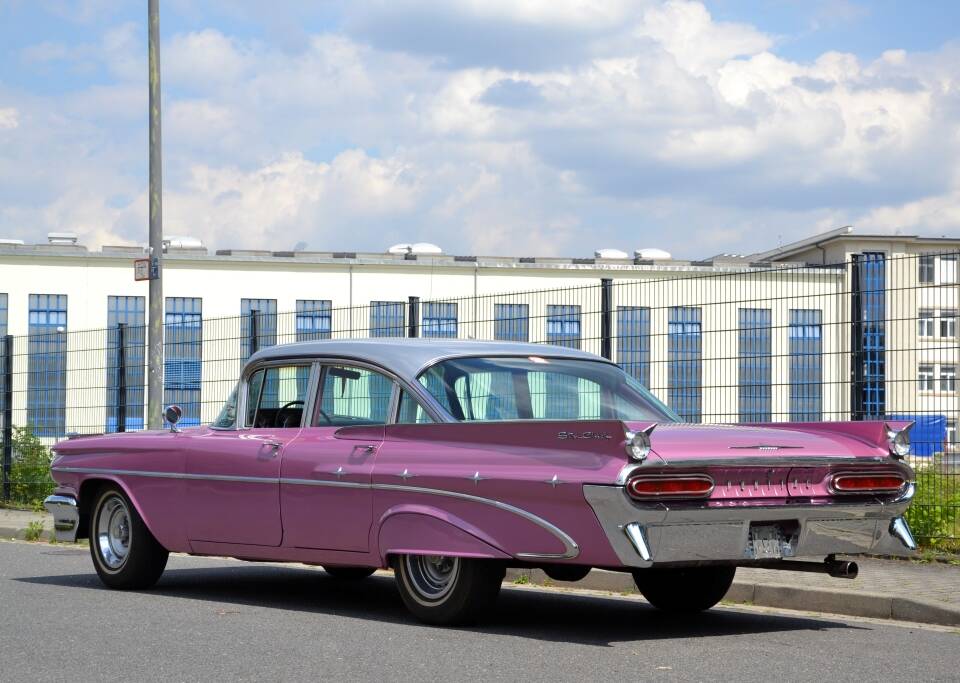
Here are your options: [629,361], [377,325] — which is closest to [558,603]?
[629,361]

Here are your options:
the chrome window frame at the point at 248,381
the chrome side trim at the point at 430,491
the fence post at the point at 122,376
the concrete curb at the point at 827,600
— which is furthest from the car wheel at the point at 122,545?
the fence post at the point at 122,376

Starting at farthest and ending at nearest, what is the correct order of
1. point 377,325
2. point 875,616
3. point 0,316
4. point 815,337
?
point 0,316 < point 377,325 < point 815,337 < point 875,616

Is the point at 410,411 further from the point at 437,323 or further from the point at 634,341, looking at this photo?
the point at 437,323

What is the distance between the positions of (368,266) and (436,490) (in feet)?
207

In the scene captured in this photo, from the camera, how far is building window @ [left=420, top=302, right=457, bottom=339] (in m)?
14.8

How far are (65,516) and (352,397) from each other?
108 inches

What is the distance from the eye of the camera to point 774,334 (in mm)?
11695

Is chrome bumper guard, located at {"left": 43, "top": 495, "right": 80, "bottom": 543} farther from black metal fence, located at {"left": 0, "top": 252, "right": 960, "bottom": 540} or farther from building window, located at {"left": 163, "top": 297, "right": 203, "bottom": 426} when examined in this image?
building window, located at {"left": 163, "top": 297, "right": 203, "bottom": 426}

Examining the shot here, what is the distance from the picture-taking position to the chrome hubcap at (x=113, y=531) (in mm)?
9719

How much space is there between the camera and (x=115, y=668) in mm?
6434

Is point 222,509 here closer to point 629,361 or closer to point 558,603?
point 558,603

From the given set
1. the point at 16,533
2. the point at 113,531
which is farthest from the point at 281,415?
the point at 16,533

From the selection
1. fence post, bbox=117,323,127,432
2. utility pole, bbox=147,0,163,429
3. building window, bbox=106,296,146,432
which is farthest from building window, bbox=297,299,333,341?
fence post, bbox=117,323,127,432

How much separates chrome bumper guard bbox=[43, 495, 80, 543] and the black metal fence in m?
4.78
